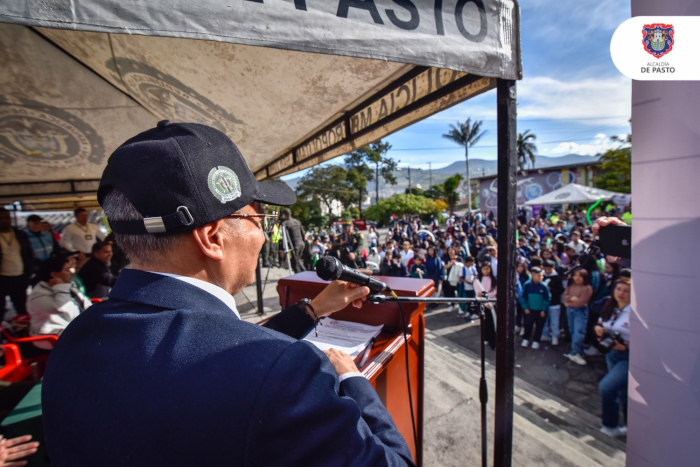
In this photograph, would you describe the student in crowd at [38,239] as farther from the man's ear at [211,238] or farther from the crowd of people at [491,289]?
the man's ear at [211,238]

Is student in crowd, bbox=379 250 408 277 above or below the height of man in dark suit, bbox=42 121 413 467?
below

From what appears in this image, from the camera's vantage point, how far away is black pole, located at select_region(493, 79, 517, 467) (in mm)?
1717

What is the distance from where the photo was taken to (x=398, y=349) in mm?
1682

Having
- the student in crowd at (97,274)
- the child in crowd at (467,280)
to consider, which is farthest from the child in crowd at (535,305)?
the student in crowd at (97,274)

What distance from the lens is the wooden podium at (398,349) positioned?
5.28ft

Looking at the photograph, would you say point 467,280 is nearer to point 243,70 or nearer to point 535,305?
A: point 535,305

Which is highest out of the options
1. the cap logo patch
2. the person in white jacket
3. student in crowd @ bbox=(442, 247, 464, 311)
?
the cap logo patch

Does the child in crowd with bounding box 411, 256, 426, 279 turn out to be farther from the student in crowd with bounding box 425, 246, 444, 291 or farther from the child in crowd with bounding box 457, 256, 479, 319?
the child in crowd with bounding box 457, 256, 479, 319

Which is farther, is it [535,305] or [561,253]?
[561,253]

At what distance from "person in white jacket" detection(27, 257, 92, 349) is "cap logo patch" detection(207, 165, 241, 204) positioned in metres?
3.51

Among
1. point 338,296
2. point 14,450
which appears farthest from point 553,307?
point 14,450

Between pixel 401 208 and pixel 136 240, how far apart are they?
3725cm

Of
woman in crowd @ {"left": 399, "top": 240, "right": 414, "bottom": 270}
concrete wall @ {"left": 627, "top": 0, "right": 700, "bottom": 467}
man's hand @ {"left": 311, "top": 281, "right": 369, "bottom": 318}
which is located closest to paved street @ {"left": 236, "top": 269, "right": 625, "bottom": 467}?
concrete wall @ {"left": 627, "top": 0, "right": 700, "bottom": 467}

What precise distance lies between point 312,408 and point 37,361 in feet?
12.4
